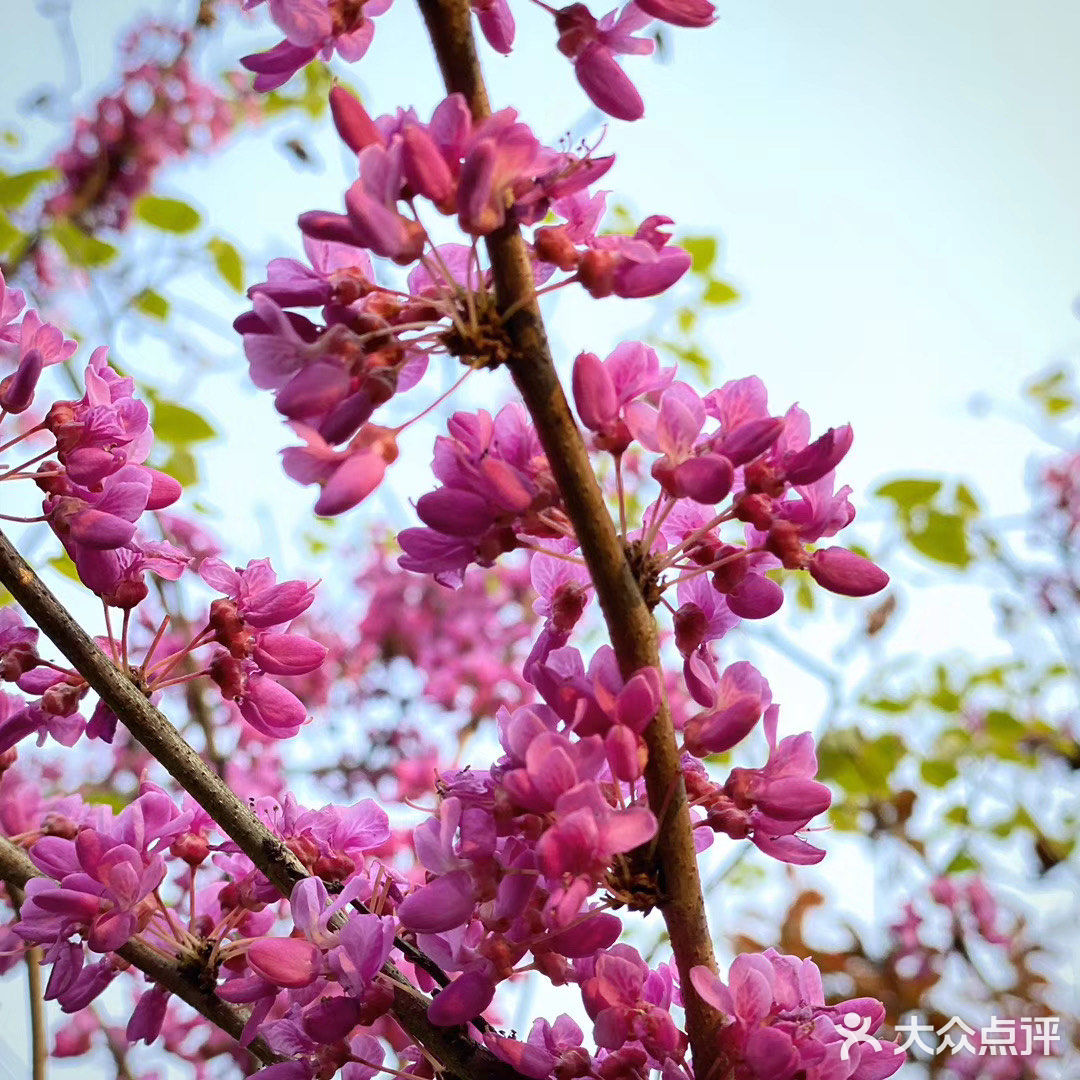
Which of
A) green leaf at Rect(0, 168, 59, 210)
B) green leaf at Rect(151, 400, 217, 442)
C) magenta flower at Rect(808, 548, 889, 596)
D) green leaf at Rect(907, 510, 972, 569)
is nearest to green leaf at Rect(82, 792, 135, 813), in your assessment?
green leaf at Rect(151, 400, 217, 442)

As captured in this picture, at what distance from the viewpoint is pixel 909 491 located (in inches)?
151

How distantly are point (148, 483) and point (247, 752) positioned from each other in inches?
138

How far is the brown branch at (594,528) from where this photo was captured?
1.00 meters

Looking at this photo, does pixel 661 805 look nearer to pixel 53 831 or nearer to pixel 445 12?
pixel 445 12

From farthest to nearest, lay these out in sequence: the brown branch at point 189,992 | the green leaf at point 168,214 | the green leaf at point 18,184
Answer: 1. the green leaf at point 168,214
2. the green leaf at point 18,184
3. the brown branch at point 189,992

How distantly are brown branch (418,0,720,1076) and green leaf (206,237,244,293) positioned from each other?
306 centimetres

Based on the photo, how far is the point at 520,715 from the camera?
40.6 inches

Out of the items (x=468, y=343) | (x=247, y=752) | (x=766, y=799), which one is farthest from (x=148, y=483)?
(x=247, y=752)

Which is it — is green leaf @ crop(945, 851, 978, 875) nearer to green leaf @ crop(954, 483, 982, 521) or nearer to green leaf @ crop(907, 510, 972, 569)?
green leaf @ crop(907, 510, 972, 569)

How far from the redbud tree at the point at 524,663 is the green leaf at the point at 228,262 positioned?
2590 millimetres

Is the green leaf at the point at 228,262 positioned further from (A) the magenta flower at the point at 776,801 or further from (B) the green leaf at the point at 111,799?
(A) the magenta flower at the point at 776,801

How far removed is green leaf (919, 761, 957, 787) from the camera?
173 inches

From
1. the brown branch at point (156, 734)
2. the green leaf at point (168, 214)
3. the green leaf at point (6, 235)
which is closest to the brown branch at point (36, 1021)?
the brown branch at point (156, 734)

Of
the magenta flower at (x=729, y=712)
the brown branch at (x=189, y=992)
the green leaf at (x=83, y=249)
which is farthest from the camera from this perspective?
the green leaf at (x=83, y=249)
